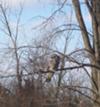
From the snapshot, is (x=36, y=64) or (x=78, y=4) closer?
(x=36, y=64)

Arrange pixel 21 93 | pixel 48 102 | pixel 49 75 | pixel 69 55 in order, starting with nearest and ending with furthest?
pixel 49 75
pixel 69 55
pixel 48 102
pixel 21 93

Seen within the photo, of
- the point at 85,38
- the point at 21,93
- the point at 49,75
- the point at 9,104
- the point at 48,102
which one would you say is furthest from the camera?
the point at 9,104

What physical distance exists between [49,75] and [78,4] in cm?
349

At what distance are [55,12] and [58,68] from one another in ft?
9.23

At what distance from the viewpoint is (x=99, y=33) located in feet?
51.3

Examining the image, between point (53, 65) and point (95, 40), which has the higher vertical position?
point (95, 40)

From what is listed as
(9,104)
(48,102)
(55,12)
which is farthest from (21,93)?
(55,12)

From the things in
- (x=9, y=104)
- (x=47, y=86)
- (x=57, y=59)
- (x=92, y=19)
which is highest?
(x=92, y=19)

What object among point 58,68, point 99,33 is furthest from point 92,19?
point 58,68

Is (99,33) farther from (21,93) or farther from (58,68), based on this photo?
(21,93)

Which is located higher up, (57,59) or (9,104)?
(57,59)

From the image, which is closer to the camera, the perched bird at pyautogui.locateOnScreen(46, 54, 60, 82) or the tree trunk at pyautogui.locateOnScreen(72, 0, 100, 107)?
the perched bird at pyautogui.locateOnScreen(46, 54, 60, 82)

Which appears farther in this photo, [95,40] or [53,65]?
[95,40]

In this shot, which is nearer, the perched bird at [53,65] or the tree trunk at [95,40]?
the perched bird at [53,65]
